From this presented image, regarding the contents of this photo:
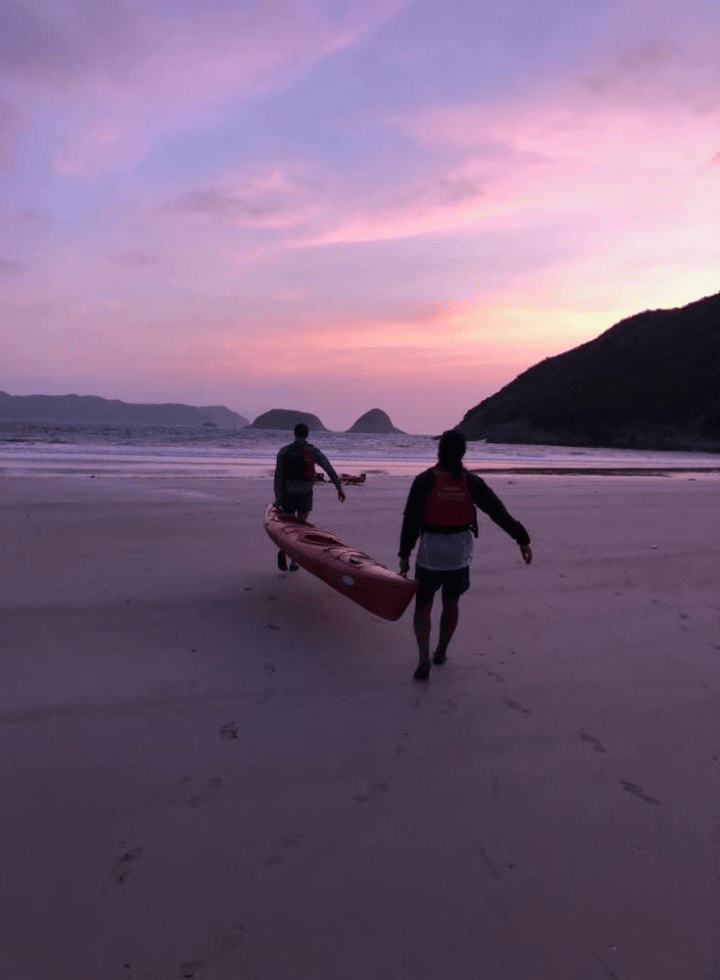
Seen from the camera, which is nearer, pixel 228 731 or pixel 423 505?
pixel 228 731

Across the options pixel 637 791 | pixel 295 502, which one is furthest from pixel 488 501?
pixel 295 502

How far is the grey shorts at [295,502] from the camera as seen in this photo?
318 inches

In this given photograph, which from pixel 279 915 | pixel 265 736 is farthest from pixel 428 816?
pixel 265 736

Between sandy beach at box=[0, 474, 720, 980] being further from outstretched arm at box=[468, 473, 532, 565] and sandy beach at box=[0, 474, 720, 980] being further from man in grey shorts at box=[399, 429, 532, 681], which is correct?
outstretched arm at box=[468, 473, 532, 565]

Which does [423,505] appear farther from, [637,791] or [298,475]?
[298,475]

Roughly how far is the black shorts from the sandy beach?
1.93ft

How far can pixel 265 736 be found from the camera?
3826 millimetres

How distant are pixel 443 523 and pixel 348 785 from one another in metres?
1.91

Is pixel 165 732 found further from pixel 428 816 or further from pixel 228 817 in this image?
pixel 428 816

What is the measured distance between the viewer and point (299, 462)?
7965 mm

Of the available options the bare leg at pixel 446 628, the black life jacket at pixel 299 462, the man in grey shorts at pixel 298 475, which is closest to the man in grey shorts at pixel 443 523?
the bare leg at pixel 446 628

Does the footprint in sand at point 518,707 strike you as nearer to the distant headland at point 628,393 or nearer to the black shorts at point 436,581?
the black shorts at point 436,581

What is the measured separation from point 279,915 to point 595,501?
13.5 meters

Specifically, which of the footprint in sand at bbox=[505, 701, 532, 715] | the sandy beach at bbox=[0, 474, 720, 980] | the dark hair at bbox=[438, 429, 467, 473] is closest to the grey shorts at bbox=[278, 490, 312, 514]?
the sandy beach at bbox=[0, 474, 720, 980]
